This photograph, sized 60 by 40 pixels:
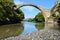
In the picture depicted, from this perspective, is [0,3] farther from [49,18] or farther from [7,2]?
[49,18]

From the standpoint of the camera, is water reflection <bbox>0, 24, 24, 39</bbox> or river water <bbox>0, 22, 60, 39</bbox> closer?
water reflection <bbox>0, 24, 24, 39</bbox>

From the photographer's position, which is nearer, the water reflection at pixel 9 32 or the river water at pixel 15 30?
the water reflection at pixel 9 32

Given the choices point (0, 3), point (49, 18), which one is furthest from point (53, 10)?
point (0, 3)

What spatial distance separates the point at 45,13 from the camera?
8750 cm

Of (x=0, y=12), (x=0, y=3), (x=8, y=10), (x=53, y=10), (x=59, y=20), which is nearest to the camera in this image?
(x=0, y=12)

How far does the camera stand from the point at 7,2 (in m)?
61.8

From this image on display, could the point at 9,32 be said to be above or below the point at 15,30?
above

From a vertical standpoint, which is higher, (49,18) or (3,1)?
(3,1)

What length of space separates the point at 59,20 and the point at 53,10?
784cm

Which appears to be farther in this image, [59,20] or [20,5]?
[20,5]

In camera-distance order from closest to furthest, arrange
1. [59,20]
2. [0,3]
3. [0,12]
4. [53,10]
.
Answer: [0,12]
[0,3]
[59,20]
[53,10]

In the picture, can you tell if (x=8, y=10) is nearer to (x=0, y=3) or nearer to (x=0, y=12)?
(x=0, y=3)

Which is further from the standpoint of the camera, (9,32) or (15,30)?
(15,30)

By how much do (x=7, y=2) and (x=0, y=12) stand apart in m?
11.4
